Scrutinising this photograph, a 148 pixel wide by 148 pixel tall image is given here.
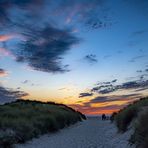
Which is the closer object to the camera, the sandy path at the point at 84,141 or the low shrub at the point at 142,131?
the low shrub at the point at 142,131

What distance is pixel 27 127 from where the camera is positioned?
31469mm

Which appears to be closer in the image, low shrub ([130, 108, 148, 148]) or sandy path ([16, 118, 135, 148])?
low shrub ([130, 108, 148, 148])

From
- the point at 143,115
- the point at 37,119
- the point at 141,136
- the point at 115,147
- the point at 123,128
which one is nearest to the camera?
the point at 141,136

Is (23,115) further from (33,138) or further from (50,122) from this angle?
(33,138)

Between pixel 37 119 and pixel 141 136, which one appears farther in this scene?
pixel 37 119

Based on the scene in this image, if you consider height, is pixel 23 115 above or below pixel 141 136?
above

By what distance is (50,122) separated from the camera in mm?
42188

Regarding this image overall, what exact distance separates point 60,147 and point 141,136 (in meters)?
8.76

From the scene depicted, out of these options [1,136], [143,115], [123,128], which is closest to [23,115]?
[123,128]

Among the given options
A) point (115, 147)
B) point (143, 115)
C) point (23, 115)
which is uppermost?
point (23, 115)

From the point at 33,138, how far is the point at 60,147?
26.4ft

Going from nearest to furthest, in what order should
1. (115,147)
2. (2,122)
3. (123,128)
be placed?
(115,147)
(123,128)
(2,122)

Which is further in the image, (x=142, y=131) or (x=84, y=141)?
(x=84, y=141)

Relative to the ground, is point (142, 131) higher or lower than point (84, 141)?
higher
